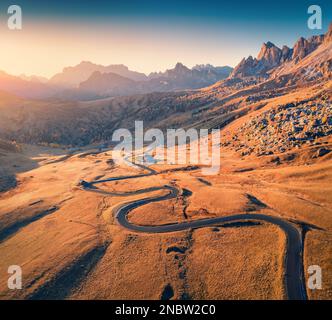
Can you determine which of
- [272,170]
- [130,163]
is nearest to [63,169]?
[130,163]
